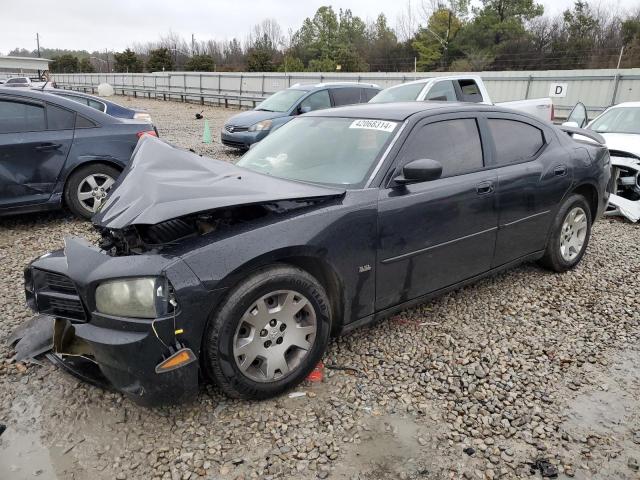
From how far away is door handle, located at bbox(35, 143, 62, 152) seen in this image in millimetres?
5516

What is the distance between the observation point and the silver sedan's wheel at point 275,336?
2.56 meters

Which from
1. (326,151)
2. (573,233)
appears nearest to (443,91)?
(573,233)

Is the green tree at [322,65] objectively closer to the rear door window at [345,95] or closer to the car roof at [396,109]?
the rear door window at [345,95]

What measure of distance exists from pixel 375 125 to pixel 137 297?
2.02 meters

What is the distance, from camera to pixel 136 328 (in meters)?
2.26

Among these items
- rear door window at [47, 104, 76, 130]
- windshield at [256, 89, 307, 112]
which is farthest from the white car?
rear door window at [47, 104, 76, 130]

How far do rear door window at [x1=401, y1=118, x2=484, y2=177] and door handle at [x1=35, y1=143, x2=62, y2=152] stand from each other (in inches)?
175

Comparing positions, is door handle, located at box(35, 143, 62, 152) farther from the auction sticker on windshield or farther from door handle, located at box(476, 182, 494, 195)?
door handle, located at box(476, 182, 494, 195)

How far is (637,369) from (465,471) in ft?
5.34

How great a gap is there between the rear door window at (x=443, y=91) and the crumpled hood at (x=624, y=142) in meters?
3.28

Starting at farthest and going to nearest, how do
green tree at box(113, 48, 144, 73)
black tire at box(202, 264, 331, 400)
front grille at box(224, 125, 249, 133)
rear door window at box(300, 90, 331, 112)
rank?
green tree at box(113, 48, 144, 73) → rear door window at box(300, 90, 331, 112) → front grille at box(224, 125, 249, 133) → black tire at box(202, 264, 331, 400)

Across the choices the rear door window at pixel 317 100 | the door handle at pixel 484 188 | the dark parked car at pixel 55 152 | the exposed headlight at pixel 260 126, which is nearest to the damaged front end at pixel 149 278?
the door handle at pixel 484 188

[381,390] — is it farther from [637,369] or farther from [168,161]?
[168,161]

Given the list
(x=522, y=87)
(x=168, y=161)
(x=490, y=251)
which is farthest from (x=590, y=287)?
(x=522, y=87)
